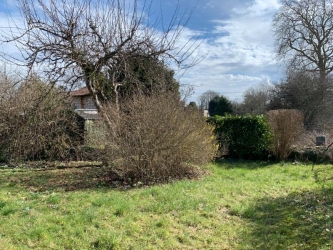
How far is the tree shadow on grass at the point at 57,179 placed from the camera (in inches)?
291

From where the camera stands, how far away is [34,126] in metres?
10.8

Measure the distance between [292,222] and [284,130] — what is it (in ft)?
24.4

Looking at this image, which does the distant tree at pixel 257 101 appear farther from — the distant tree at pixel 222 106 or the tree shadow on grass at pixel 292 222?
the tree shadow on grass at pixel 292 222

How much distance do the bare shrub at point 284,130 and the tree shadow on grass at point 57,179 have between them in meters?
7.17

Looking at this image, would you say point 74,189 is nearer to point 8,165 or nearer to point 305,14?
point 8,165

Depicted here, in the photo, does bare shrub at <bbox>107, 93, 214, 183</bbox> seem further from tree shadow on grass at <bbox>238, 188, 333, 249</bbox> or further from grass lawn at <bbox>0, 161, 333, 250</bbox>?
tree shadow on grass at <bbox>238, 188, 333, 249</bbox>

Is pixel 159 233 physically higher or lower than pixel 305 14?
lower

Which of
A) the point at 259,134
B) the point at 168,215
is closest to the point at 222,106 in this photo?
the point at 259,134

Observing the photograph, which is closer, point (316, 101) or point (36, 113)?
point (36, 113)

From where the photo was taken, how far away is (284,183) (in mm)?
8070

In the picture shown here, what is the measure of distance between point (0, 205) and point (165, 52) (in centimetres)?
563

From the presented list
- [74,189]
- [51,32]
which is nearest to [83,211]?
[74,189]

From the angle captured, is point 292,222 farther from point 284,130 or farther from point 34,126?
point 34,126

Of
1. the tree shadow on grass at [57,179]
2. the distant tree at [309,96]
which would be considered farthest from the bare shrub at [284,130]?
the distant tree at [309,96]
